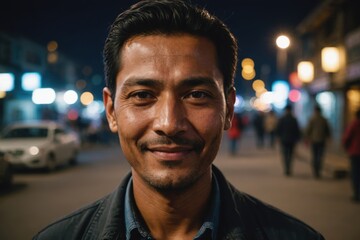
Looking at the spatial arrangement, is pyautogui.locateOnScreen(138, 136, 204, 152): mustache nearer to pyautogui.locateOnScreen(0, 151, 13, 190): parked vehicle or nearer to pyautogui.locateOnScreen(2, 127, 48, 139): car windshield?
pyautogui.locateOnScreen(0, 151, 13, 190): parked vehicle

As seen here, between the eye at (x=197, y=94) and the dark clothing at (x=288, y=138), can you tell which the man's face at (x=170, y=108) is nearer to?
the eye at (x=197, y=94)

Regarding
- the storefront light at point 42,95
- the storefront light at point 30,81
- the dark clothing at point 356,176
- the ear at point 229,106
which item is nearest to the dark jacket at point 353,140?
the dark clothing at point 356,176

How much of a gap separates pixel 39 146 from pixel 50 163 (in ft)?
2.50

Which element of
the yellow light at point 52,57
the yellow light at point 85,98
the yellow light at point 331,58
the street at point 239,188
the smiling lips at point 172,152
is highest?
the yellow light at point 52,57

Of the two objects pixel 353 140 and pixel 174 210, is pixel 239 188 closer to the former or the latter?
pixel 353 140

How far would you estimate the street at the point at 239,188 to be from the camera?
6.91 meters

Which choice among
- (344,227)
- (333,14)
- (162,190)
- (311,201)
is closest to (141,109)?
(162,190)

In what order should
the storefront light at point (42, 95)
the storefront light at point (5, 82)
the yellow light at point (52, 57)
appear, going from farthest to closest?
the yellow light at point (52, 57) < the storefront light at point (42, 95) < the storefront light at point (5, 82)

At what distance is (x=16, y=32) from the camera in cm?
3216

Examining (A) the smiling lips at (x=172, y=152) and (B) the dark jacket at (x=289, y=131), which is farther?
(B) the dark jacket at (x=289, y=131)

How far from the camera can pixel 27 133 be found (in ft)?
48.2

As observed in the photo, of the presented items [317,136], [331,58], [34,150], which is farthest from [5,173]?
[331,58]

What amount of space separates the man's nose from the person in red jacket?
8041mm

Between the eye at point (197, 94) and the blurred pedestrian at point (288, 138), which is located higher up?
the eye at point (197, 94)
